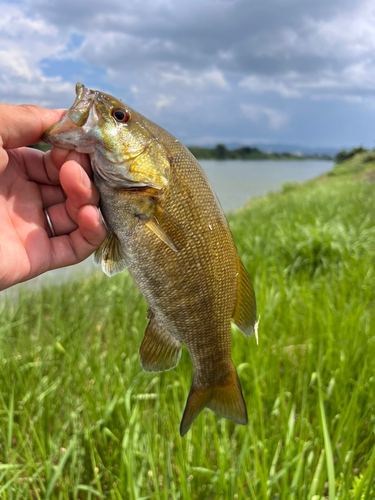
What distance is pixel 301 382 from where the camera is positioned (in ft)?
9.98

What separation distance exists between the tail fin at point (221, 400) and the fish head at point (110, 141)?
0.98 metres

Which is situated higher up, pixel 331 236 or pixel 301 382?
pixel 331 236

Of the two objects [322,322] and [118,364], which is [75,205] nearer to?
[118,364]

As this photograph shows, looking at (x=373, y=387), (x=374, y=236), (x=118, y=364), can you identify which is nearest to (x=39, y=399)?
(x=118, y=364)

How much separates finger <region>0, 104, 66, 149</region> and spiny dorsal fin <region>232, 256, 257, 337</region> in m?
1.20

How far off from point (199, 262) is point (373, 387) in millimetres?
1832

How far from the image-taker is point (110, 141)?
1641mm

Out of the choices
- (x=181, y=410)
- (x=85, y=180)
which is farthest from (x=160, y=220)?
(x=181, y=410)

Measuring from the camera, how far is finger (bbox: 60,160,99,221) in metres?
1.67

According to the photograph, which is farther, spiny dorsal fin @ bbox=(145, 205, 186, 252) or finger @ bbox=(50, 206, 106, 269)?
finger @ bbox=(50, 206, 106, 269)

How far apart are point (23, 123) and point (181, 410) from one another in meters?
2.08

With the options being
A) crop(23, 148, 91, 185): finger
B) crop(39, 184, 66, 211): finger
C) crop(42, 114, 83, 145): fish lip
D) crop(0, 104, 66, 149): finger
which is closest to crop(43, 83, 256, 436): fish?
crop(42, 114, 83, 145): fish lip

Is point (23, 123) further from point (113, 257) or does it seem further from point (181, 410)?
point (181, 410)

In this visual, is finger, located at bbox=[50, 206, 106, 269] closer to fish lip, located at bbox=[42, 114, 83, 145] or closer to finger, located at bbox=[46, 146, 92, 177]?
finger, located at bbox=[46, 146, 92, 177]
